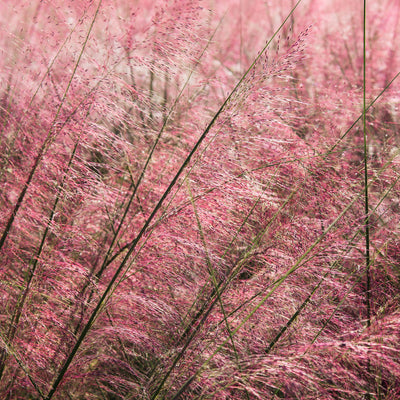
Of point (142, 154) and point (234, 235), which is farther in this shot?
point (142, 154)

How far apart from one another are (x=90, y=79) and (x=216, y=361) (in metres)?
1.07

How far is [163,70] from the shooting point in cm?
165

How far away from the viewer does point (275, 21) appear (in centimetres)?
401

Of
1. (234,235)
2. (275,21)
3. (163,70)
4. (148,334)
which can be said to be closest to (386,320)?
(234,235)

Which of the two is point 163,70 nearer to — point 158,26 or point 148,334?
point 158,26

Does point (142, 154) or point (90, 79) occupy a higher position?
point (90, 79)

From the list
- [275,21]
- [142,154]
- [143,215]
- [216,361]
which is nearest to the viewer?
[216,361]

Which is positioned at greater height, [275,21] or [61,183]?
[275,21]

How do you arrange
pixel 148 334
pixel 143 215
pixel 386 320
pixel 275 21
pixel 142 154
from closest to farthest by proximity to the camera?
1. pixel 386 320
2. pixel 148 334
3. pixel 143 215
4. pixel 142 154
5. pixel 275 21

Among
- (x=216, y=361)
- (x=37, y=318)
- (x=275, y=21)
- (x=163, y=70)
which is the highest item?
(x=275, y=21)

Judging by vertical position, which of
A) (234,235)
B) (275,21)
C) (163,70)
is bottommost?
(234,235)

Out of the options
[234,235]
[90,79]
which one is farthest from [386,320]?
[90,79]

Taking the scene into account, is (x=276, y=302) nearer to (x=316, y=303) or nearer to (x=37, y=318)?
(x=316, y=303)

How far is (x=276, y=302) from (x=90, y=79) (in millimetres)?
1014
